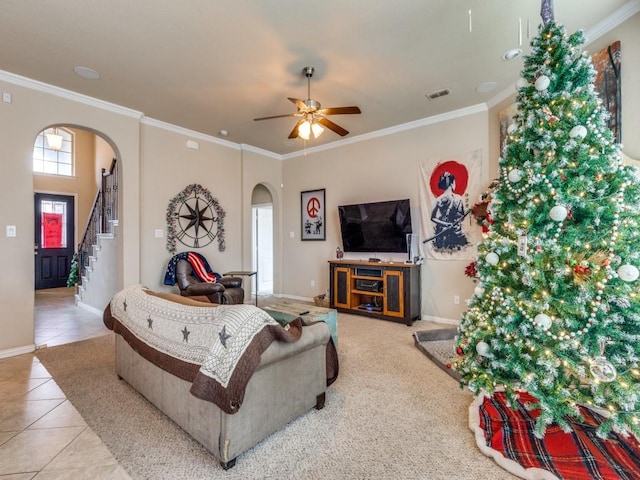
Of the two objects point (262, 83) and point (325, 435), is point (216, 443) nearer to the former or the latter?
point (325, 435)

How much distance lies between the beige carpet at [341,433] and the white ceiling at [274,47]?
2.96m

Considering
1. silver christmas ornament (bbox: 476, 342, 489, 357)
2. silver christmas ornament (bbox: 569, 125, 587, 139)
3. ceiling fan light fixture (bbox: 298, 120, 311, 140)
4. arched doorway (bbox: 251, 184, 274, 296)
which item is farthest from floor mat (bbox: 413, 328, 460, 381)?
arched doorway (bbox: 251, 184, 274, 296)

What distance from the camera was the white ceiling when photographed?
2.37 meters

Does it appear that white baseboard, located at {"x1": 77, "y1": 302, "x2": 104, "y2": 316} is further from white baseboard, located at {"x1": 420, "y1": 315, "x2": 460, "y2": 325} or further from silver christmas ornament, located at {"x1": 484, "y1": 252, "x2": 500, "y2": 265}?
silver christmas ornament, located at {"x1": 484, "y1": 252, "x2": 500, "y2": 265}

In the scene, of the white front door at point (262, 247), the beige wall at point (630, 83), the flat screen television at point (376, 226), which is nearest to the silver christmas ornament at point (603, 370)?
the beige wall at point (630, 83)

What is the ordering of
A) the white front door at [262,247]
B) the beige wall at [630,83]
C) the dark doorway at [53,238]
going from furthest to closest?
the dark doorway at [53,238]
the white front door at [262,247]
the beige wall at [630,83]

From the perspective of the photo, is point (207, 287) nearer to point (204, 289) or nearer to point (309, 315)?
point (204, 289)

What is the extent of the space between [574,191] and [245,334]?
6.36 ft

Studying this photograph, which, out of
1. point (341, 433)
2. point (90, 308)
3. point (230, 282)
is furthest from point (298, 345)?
point (90, 308)

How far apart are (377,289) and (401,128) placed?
8.18 feet

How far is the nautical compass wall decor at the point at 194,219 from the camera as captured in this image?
15.6ft

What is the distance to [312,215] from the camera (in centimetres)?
590

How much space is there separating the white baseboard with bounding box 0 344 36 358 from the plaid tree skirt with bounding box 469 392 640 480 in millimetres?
4378

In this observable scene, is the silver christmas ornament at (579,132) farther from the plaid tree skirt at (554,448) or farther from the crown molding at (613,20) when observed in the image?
the plaid tree skirt at (554,448)
